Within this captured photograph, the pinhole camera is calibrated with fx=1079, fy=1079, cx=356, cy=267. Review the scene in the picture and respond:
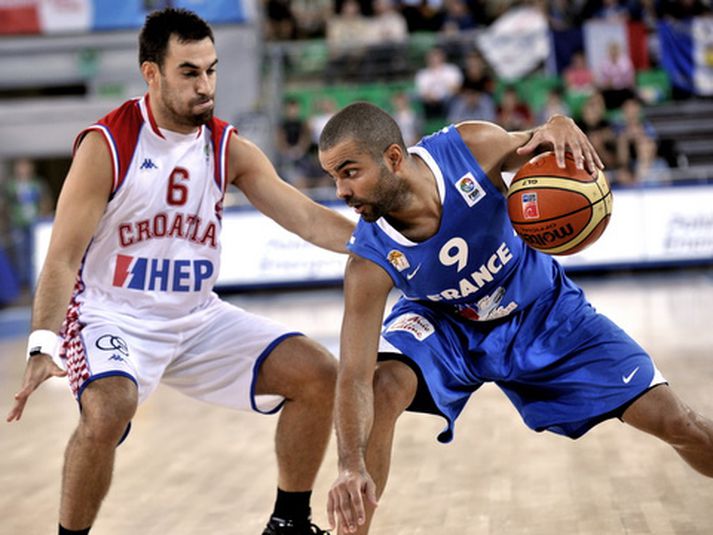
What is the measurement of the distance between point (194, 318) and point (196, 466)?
5.38ft

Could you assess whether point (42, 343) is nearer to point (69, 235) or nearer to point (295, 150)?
point (69, 235)

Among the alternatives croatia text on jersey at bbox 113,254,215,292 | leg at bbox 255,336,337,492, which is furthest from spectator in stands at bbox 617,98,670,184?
croatia text on jersey at bbox 113,254,215,292

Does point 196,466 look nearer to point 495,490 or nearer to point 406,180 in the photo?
point 495,490

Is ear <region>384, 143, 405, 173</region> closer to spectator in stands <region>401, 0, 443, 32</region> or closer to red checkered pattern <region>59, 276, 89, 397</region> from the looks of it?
red checkered pattern <region>59, 276, 89, 397</region>

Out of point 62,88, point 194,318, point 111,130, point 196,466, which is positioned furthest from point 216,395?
point 62,88

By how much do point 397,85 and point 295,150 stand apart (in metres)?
2.28

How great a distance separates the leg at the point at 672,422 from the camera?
3.70m

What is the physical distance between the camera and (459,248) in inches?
148

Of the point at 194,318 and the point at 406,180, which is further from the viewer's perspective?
the point at 194,318

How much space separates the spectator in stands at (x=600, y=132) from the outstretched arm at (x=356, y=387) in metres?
10.4

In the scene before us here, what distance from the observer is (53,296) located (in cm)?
380

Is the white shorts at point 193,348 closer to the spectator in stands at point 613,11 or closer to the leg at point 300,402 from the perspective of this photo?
the leg at point 300,402

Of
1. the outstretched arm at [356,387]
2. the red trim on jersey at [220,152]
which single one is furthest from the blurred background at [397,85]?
the outstretched arm at [356,387]

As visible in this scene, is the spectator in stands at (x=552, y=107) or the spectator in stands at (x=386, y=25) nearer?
the spectator in stands at (x=552, y=107)
